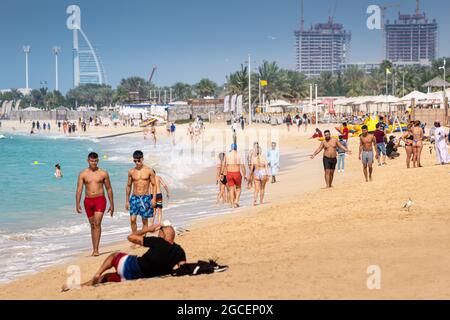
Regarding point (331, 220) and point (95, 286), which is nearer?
point (95, 286)

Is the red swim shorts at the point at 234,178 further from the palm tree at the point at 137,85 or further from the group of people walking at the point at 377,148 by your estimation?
the palm tree at the point at 137,85

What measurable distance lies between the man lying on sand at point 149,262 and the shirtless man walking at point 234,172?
6.61 meters

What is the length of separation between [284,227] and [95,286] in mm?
4188

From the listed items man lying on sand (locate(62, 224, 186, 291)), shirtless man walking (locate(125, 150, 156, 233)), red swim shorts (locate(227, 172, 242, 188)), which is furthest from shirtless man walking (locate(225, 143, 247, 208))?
man lying on sand (locate(62, 224, 186, 291))

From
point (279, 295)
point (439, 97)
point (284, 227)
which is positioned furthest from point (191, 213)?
point (439, 97)

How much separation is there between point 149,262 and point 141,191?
3036 mm

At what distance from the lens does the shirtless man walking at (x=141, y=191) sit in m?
10.9

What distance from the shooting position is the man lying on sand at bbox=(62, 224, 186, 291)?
8.01 metres

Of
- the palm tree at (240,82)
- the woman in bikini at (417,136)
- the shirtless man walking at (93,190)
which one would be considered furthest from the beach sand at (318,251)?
the palm tree at (240,82)

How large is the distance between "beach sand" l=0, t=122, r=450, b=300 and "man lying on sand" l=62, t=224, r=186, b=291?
159 millimetres

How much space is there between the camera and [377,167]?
21.8m

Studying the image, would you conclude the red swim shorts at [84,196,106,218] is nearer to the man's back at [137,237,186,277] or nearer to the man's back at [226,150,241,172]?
the man's back at [137,237,186,277]

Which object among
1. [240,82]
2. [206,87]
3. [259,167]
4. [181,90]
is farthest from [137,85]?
[259,167]
